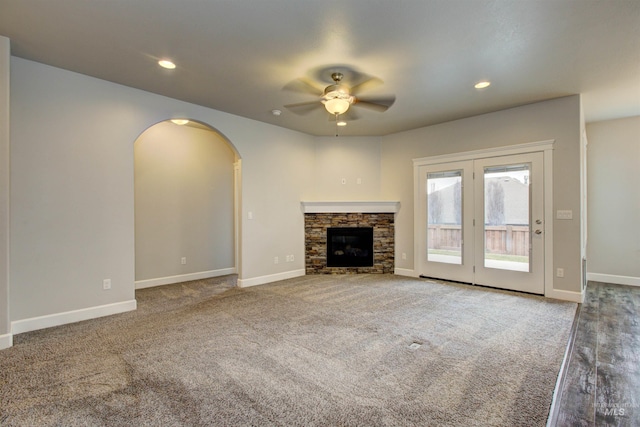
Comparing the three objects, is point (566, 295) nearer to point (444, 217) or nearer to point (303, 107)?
point (444, 217)

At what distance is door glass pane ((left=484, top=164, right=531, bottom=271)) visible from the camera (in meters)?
4.64

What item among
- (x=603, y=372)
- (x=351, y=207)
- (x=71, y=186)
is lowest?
(x=603, y=372)

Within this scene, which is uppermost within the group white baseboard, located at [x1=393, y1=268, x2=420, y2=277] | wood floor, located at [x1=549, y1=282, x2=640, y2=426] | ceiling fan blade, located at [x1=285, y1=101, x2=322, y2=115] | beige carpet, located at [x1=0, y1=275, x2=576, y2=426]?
ceiling fan blade, located at [x1=285, y1=101, x2=322, y2=115]

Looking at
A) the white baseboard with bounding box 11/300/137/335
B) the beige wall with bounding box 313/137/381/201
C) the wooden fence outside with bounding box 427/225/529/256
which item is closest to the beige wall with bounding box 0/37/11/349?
the white baseboard with bounding box 11/300/137/335

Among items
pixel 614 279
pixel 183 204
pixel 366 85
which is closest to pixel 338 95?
pixel 366 85

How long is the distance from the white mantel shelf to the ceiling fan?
2.04 m

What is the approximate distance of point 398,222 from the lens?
6191mm

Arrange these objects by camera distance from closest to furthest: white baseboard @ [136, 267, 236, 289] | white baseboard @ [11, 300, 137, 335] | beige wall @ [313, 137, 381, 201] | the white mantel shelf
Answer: white baseboard @ [11, 300, 137, 335], white baseboard @ [136, 267, 236, 289], the white mantel shelf, beige wall @ [313, 137, 381, 201]

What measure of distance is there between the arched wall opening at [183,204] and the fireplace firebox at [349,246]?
75.3 inches

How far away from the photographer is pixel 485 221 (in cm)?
498

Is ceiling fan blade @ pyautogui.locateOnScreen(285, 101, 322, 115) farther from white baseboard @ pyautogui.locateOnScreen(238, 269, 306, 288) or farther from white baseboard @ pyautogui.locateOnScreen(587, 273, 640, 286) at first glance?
white baseboard @ pyautogui.locateOnScreen(587, 273, 640, 286)

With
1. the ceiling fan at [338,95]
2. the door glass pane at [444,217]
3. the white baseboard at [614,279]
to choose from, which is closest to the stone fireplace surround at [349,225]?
the door glass pane at [444,217]

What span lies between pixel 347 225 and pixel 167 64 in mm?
4107

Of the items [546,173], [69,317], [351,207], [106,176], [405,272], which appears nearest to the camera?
[69,317]
